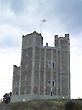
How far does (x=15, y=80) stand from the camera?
313 ft

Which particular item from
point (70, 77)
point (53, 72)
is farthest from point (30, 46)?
point (70, 77)

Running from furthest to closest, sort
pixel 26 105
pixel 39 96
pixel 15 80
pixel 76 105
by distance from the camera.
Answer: pixel 15 80
pixel 39 96
pixel 26 105
pixel 76 105

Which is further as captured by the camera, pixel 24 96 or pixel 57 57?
pixel 57 57

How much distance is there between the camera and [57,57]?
91750mm

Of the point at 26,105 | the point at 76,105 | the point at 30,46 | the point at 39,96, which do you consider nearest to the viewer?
the point at 76,105

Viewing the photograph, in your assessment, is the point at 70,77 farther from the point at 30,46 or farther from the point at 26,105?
the point at 26,105

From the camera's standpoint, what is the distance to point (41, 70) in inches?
3492

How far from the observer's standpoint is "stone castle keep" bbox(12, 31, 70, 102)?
86.2 meters

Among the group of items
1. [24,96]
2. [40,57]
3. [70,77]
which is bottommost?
[24,96]

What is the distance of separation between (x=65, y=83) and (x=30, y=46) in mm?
16648

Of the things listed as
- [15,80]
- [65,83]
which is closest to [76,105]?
[65,83]

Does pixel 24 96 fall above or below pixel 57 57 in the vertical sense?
below

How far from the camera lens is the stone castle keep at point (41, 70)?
86188 mm

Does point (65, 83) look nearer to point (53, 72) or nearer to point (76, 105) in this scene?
point (53, 72)
